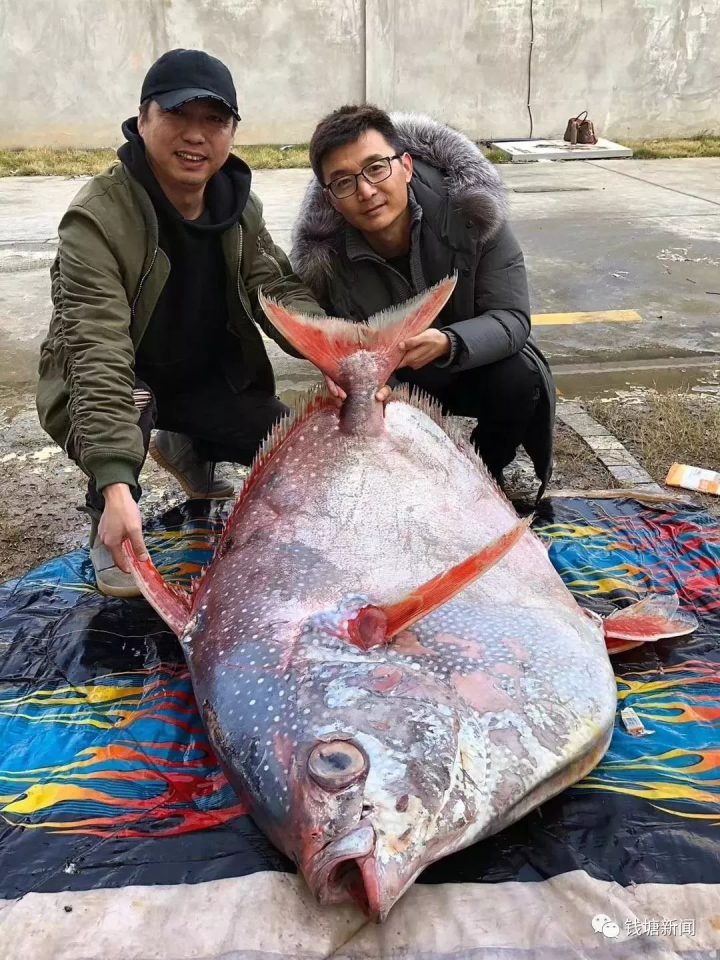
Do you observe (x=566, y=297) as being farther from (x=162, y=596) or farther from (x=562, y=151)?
(x=562, y=151)

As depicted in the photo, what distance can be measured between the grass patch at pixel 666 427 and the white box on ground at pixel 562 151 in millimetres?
9383

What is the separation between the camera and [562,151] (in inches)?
484

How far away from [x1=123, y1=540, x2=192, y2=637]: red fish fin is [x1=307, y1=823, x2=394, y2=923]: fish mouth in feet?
2.28

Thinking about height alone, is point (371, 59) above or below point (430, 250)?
above

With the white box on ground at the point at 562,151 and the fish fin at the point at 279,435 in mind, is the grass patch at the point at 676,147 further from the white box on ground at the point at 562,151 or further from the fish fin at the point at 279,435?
the fish fin at the point at 279,435

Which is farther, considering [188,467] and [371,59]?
[371,59]

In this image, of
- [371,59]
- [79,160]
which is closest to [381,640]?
[79,160]

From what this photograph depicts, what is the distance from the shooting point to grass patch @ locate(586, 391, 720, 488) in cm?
327

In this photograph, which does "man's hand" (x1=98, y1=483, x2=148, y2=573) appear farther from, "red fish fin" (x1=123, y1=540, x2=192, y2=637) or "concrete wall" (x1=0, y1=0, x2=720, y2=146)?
"concrete wall" (x1=0, y1=0, x2=720, y2=146)

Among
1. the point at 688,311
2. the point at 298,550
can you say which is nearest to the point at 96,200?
the point at 298,550

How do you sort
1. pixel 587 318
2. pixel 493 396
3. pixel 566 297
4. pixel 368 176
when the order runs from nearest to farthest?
pixel 368 176 < pixel 493 396 < pixel 587 318 < pixel 566 297

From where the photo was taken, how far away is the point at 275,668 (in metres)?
1.51

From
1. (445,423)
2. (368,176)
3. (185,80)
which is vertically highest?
(185,80)

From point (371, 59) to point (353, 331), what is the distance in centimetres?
1329
